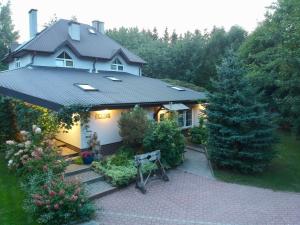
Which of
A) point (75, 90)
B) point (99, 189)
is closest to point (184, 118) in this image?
point (75, 90)

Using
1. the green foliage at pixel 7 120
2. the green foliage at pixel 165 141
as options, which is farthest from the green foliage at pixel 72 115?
the green foliage at pixel 7 120

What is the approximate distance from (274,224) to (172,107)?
10343mm

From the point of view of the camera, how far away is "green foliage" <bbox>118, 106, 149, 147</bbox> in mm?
13930

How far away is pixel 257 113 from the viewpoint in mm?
13562

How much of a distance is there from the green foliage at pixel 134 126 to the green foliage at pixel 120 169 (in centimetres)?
106

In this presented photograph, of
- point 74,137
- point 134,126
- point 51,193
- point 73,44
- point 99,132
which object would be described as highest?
point 73,44

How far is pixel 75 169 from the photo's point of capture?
11.6 metres

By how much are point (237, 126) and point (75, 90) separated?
28.5ft

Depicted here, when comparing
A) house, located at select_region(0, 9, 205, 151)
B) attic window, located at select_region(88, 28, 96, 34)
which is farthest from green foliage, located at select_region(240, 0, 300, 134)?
attic window, located at select_region(88, 28, 96, 34)

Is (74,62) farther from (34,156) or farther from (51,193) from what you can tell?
(51,193)

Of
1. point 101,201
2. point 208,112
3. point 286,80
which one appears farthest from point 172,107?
point 101,201

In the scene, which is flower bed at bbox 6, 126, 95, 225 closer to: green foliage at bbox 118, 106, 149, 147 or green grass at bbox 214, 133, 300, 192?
green foliage at bbox 118, 106, 149, 147

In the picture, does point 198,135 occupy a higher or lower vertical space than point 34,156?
lower

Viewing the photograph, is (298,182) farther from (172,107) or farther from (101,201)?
(101,201)
